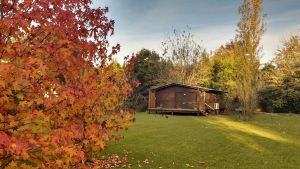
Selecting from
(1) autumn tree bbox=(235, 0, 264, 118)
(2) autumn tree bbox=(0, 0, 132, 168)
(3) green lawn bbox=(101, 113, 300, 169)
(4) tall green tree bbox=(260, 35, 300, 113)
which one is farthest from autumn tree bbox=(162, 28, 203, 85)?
(2) autumn tree bbox=(0, 0, 132, 168)

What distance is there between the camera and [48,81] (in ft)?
16.3

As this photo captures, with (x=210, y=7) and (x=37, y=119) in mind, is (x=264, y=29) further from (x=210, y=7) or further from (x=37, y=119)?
(x=37, y=119)

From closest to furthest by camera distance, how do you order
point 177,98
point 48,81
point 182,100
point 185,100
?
1. point 48,81
2. point 185,100
3. point 182,100
4. point 177,98

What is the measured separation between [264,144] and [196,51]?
3982 cm

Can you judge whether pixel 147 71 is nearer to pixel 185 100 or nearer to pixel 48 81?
pixel 185 100

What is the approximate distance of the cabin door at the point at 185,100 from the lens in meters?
39.0

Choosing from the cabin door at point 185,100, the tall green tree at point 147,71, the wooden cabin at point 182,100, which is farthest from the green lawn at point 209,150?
the tall green tree at point 147,71

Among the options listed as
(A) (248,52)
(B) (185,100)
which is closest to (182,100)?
(B) (185,100)

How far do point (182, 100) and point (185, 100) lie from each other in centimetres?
35

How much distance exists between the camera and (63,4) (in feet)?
18.3

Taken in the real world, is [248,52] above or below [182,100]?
above

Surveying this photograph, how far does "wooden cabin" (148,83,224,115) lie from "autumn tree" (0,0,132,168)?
31.5 metres

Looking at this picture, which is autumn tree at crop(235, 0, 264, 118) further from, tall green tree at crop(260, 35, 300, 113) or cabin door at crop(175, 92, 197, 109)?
tall green tree at crop(260, 35, 300, 113)

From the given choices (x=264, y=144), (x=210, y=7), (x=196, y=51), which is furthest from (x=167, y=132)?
(x=196, y=51)
